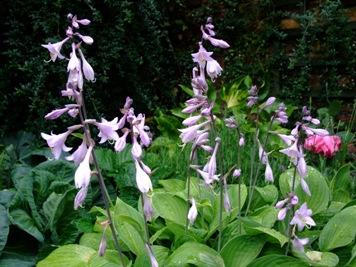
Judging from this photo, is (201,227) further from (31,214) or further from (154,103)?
(154,103)

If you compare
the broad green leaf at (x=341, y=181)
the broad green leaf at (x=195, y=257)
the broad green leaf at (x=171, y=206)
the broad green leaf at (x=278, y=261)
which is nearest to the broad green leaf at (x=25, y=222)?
the broad green leaf at (x=171, y=206)

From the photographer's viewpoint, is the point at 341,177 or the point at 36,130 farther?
the point at 36,130

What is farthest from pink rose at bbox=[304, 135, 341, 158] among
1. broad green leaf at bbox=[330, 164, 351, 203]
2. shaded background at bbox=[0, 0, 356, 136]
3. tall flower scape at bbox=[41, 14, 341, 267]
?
shaded background at bbox=[0, 0, 356, 136]

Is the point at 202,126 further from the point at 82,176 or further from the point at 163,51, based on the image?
the point at 163,51

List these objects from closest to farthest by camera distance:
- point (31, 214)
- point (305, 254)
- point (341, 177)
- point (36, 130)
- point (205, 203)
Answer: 1. point (305, 254)
2. point (205, 203)
3. point (31, 214)
4. point (341, 177)
5. point (36, 130)

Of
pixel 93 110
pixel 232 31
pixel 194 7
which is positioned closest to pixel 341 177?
pixel 93 110

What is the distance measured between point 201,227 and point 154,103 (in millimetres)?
2600

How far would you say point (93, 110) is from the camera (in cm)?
438

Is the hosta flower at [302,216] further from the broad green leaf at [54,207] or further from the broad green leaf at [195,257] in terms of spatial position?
the broad green leaf at [54,207]

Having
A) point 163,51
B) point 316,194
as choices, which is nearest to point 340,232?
point 316,194

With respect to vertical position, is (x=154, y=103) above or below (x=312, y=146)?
below

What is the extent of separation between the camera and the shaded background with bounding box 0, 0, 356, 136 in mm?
4219

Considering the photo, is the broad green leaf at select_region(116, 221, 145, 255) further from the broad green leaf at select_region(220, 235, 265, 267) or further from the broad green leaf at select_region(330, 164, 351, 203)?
the broad green leaf at select_region(330, 164, 351, 203)

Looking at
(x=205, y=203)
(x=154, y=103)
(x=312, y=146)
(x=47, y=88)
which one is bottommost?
(x=154, y=103)
